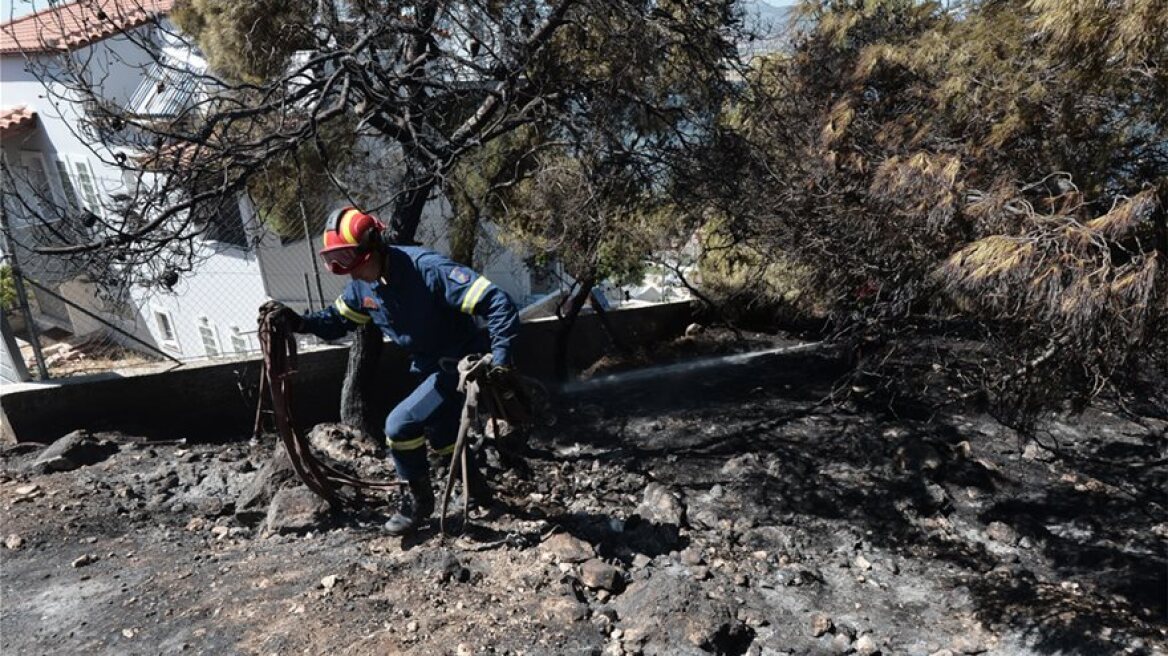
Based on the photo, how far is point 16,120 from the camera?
459 inches

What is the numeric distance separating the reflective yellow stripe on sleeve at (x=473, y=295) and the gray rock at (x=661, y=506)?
5.66ft

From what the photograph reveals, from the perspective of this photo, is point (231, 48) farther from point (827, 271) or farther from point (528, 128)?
point (827, 271)

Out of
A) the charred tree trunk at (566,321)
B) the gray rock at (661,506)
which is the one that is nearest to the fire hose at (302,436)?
the gray rock at (661,506)

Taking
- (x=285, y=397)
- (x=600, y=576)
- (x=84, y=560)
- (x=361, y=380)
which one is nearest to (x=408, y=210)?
(x=361, y=380)

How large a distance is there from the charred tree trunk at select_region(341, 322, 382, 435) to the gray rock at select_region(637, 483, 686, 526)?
215 centimetres

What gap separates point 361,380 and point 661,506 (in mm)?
2393

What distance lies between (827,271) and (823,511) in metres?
1.76

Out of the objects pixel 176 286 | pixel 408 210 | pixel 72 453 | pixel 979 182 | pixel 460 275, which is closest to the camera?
pixel 460 275

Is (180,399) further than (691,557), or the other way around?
(180,399)

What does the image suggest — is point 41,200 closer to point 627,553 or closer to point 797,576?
point 627,553

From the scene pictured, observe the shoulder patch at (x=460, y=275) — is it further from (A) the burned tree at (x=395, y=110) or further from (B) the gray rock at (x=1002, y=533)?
(B) the gray rock at (x=1002, y=533)

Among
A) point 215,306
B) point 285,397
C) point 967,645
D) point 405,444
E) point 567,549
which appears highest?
point 215,306

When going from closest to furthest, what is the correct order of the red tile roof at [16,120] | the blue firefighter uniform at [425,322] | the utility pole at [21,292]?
the blue firefighter uniform at [425,322] → the utility pole at [21,292] → the red tile roof at [16,120]

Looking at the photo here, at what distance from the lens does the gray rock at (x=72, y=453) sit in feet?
14.0
